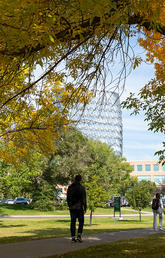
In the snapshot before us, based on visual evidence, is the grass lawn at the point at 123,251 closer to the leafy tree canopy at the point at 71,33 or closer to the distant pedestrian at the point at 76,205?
the distant pedestrian at the point at 76,205

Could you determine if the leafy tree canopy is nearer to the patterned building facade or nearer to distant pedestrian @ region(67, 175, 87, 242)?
distant pedestrian @ region(67, 175, 87, 242)

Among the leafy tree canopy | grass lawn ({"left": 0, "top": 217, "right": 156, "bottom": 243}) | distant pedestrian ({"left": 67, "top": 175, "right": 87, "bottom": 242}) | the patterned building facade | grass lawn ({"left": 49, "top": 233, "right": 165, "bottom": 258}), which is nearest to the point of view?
the leafy tree canopy

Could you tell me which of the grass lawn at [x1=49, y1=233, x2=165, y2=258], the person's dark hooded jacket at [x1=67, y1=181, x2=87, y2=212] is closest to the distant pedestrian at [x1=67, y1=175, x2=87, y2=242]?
the person's dark hooded jacket at [x1=67, y1=181, x2=87, y2=212]

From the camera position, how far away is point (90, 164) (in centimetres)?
4322

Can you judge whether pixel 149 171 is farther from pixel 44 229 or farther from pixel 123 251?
pixel 123 251

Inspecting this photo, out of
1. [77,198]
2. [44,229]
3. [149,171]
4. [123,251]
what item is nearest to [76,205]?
[77,198]

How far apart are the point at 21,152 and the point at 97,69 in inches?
289

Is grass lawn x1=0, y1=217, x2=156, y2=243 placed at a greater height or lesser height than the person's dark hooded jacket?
lesser

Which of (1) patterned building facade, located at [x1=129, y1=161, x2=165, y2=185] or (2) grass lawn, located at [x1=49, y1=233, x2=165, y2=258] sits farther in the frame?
(1) patterned building facade, located at [x1=129, y1=161, x2=165, y2=185]

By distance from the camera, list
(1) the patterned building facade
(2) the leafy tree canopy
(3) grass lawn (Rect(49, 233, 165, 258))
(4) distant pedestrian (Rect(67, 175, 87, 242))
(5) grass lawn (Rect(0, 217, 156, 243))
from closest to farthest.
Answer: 1. (2) the leafy tree canopy
2. (3) grass lawn (Rect(49, 233, 165, 258))
3. (4) distant pedestrian (Rect(67, 175, 87, 242))
4. (5) grass lawn (Rect(0, 217, 156, 243))
5. (1) the patterned building facade

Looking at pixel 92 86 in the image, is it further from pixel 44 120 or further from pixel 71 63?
pixel 44 120

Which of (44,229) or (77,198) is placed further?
(44,229)

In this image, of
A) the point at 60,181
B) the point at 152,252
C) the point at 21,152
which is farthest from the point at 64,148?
the point at 152,252

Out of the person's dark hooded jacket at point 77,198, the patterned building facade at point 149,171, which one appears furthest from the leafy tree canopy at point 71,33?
the patterned building facade at point 149,171
